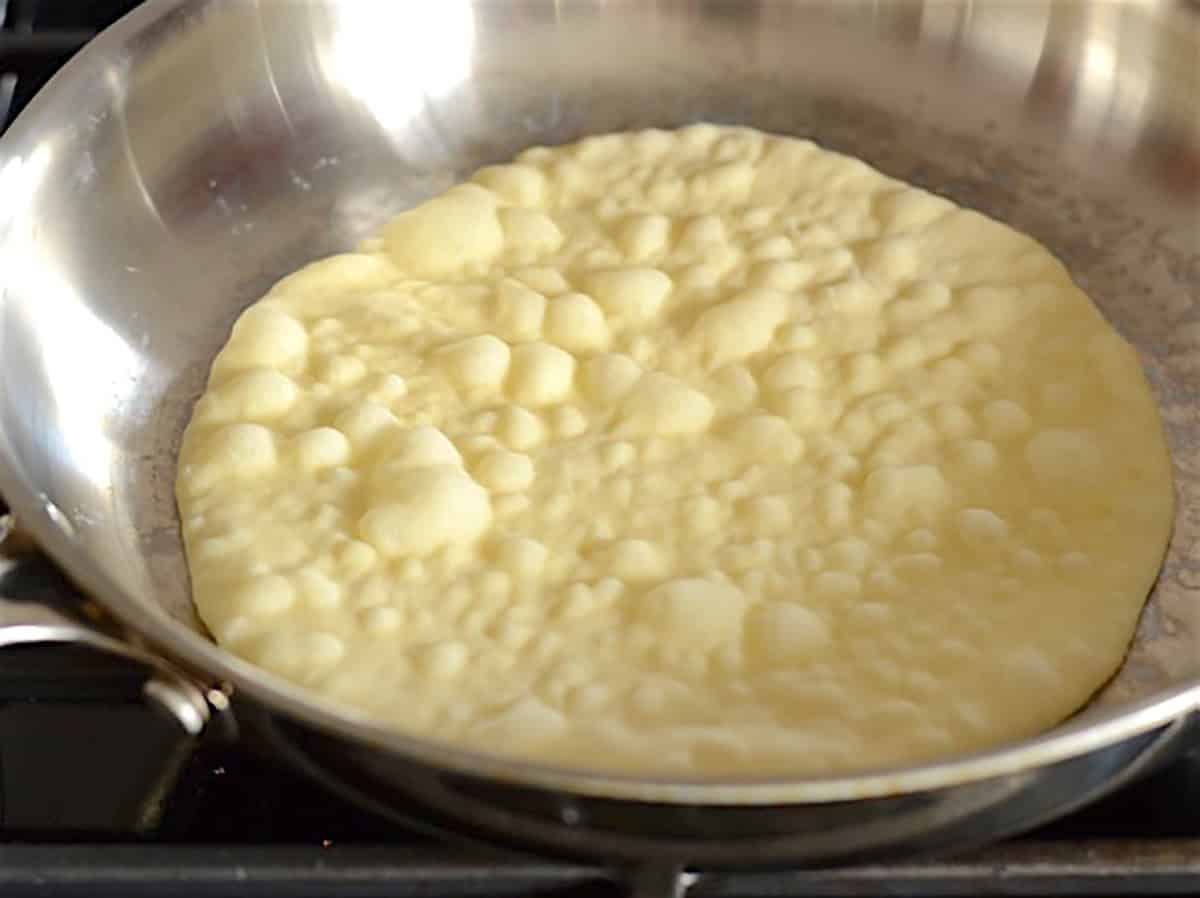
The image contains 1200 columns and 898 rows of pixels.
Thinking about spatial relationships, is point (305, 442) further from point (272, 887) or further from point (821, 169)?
point (821, 169)

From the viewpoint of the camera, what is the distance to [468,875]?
2.16ft

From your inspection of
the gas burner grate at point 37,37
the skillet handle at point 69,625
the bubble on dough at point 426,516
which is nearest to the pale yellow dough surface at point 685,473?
the bubble on dough at point 426,516

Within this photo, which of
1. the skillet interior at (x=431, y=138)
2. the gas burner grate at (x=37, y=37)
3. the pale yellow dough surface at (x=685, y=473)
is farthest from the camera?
the gas burner grate at (x=37, y=37)

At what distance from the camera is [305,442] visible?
0.86 metres

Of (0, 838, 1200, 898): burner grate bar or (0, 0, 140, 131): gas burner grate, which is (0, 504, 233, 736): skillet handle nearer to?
(0, 838, 1200, 898): burner grate bar

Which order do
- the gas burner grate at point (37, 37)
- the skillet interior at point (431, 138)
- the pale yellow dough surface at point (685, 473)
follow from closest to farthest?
the pale yellow dough surface at point (685, 473) < the skillet interior at point (431, 138) < the gas burner grate at point (37, 37)

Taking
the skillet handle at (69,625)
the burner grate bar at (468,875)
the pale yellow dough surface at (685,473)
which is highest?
the skillet handle at (69,625)

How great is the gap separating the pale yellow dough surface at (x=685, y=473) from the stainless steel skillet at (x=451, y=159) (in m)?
Answer: 0.05

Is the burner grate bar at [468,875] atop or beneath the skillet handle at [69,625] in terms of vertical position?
beneath

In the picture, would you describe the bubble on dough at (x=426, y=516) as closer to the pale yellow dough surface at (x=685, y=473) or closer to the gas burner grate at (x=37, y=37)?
the pale yellow dough surface at (x=685, y=473)

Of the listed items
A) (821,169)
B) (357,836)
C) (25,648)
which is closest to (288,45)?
(821,169)

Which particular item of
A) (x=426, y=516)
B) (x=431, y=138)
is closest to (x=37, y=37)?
(x=431, y=138)

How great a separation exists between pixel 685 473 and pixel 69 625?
13.7 inches

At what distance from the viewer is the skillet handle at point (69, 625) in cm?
64
